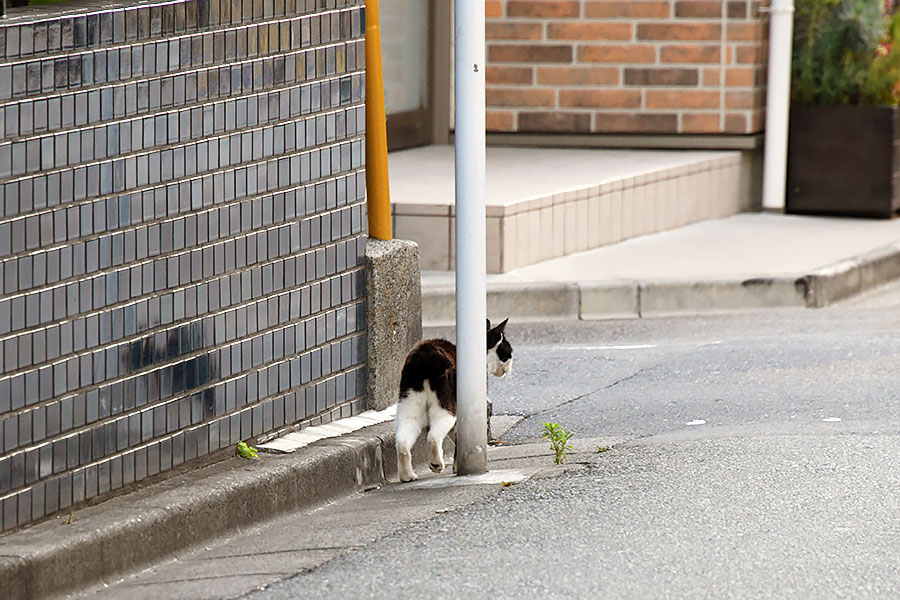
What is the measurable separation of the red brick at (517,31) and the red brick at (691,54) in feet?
3.29

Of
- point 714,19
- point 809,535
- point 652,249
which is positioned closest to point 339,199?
point 809,535

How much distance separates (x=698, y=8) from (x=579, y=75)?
3.51 feet

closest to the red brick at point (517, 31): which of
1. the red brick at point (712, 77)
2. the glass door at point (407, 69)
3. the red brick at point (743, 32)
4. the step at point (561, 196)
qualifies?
the glass door at point (407, 69)

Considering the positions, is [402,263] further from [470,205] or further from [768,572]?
[768,572]

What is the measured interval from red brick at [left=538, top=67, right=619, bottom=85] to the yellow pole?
253 inches

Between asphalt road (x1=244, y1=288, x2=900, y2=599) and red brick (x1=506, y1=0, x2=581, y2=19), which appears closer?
asphalt road (x1=244, y1=288, x2=900, y2=599)

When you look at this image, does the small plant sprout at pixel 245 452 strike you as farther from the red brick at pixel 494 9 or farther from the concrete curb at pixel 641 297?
the red brick at pixel 494 9

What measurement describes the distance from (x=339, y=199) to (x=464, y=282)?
2.61 ft

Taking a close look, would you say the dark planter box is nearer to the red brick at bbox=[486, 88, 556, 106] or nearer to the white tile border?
the red brick at bbox=[486, 88, 556, 106]

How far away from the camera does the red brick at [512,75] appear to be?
1245 cm

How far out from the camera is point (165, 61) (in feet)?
15.8

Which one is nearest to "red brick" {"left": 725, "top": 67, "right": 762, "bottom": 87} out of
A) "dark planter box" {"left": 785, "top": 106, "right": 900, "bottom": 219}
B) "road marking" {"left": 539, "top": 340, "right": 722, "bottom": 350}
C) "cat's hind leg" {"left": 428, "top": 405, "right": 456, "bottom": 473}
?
"dark planter box" {"left": 785, "top": 106, "right": 900, "bottom": 219}

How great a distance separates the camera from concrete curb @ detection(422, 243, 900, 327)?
9.03 meters

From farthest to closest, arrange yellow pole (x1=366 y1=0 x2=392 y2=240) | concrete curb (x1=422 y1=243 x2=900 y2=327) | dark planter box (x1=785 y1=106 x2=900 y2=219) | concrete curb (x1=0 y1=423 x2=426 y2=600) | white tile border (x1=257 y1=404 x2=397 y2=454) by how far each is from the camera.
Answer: dark planter box (x1=785 y1=106 x2=900 y2=219) → concrete curb (x1=422 y1=243 x2=900 y2=327) → yellow pole (x1=366 y1=0 x2=392 y2=240) → white tile border (x1=257 y1=404 x2=397 y2=454) → concrete curb (x1=0 y1=423 x2=426 y2=600)
